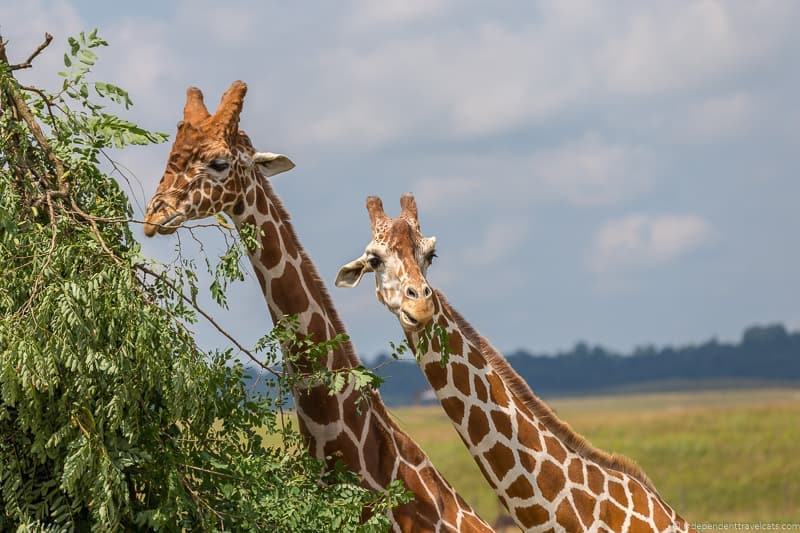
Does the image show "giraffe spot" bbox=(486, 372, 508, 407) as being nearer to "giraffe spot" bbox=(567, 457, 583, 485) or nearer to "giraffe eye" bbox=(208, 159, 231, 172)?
"giraffe spot" bbox=(567, 457, 583, 485)

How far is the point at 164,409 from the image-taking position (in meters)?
9.02

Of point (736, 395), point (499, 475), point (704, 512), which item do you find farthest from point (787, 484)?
point (736, 395)

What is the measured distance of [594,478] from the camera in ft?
34.6

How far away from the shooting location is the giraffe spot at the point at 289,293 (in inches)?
400

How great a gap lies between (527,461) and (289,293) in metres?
2.16

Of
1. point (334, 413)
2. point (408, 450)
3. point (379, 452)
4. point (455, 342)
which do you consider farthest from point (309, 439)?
point (455, 342)

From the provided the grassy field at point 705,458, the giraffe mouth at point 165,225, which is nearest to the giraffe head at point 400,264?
the giraffe mouth at point 165,225

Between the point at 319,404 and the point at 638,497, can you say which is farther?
the point at 638,497

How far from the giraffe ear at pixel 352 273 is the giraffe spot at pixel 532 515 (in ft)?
6.87

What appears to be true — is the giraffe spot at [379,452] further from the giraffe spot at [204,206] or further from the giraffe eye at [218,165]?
the giraffe eye at [218,165]

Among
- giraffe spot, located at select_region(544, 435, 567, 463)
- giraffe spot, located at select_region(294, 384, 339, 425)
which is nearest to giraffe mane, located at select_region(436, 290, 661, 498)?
giraffe spot, located at select_region(544, 435, 567, 463)

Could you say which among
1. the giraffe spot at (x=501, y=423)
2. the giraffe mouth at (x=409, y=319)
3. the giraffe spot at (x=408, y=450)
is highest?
the giraffe mouth at (x=409, y=319)

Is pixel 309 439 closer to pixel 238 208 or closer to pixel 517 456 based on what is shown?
pixel 517 456

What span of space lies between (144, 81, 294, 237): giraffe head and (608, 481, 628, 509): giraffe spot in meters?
3.47
